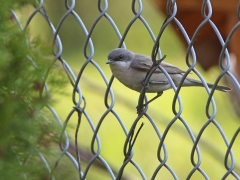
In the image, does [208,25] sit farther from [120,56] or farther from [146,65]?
[120,56]

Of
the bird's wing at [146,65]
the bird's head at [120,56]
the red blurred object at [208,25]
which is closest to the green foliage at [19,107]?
the bird's head at [120,56]

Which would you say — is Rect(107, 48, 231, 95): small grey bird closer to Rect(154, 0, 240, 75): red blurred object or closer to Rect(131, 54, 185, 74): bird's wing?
Rect(131, 54, 185, 74): bird's wing

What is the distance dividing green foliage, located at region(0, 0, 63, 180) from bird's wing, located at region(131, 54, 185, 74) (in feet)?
4.27

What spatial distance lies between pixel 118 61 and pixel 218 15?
3.46 feet

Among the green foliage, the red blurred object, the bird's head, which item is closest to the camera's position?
the green foliage

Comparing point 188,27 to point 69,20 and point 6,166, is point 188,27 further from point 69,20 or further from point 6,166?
point 69,20

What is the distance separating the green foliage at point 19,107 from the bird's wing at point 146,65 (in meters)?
1.30

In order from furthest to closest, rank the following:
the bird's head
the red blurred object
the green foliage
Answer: the red blurred object → the bird's head → the green foliage

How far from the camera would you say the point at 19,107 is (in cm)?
126

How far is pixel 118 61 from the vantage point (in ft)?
8.70

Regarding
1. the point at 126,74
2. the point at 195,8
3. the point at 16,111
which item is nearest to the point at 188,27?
the point at 195,8

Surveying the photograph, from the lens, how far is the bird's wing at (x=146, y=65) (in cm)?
259

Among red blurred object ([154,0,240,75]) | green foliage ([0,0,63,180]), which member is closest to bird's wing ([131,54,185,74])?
red blurred object ([154,0,240,75])

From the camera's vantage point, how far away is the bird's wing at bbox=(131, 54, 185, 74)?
2590mm
